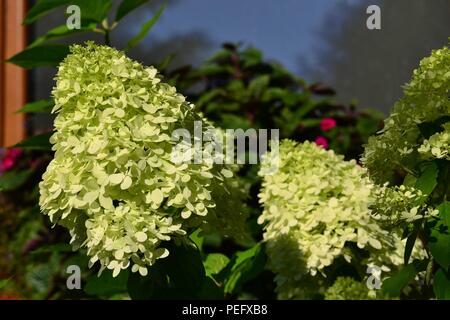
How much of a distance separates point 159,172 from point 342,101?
2618 millimetres

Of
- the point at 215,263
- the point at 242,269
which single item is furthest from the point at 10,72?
the point at 242,269

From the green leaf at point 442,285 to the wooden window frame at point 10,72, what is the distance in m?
3.09

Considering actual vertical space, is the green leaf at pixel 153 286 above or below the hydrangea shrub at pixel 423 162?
below

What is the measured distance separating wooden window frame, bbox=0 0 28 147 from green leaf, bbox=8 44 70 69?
2289 millimetres

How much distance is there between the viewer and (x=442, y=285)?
1.20m

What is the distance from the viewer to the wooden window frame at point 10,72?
3.91 metres

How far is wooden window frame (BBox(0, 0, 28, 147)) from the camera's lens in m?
3.91

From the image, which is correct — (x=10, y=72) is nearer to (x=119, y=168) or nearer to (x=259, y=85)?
(x=259, y=85)

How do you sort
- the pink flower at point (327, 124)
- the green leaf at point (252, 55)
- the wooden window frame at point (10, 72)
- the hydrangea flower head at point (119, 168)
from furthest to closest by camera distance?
the wooden window frame at point (10, 72) → the green leaf at point (252, 55) → the pink flower at point (327, 124) → the hydrangea flower head at point (119, 168)

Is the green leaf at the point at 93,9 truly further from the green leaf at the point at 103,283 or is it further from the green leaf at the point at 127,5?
the green leaf at the point at 103,283

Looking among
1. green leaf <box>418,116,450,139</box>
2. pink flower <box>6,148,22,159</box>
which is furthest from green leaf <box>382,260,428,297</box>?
pink flower <box>6,148,22,159</box>

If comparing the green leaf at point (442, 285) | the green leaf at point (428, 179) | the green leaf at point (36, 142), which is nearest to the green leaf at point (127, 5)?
the green leaf at point (36, 142)

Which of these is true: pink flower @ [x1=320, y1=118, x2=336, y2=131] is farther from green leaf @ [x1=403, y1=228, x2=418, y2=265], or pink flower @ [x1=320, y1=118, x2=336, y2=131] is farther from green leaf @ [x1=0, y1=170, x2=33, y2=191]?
green leaf @ [x1=403, y1=228, x2=418, y2=265]
